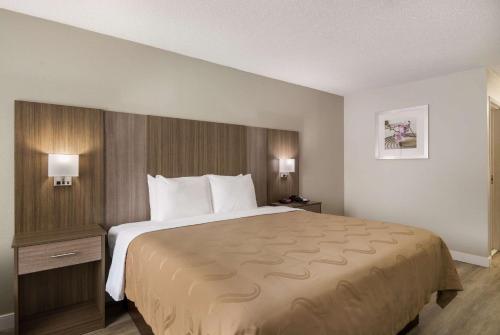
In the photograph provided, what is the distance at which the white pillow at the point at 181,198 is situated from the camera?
105 inches

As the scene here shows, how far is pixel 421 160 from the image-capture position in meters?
4.03

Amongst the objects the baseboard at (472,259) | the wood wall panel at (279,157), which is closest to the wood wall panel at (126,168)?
the wood wall panel at (279,157)

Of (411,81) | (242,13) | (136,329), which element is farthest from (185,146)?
(411,81)

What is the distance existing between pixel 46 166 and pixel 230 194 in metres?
1.69

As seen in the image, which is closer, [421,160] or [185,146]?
[185,146]

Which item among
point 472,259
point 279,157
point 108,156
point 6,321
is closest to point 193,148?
point 108,156

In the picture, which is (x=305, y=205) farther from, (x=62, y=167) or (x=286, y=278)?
(x=62, y=167)

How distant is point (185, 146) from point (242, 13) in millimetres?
1467

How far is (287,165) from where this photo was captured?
13.0ft

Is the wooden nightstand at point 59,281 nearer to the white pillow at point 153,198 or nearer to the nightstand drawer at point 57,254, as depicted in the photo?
the nightstand drawer at point 57,254

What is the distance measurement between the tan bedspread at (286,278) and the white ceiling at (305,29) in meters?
1.78

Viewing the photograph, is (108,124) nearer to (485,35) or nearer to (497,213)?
(485,35)

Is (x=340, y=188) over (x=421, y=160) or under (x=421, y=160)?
under

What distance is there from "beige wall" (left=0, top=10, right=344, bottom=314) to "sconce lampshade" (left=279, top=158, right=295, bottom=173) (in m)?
0.42
